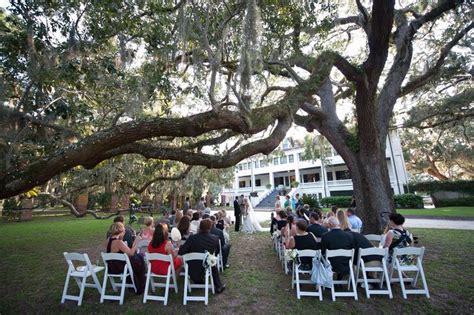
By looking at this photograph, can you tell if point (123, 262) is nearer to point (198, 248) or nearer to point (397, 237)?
point (198, 248)

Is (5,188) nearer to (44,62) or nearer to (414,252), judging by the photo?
(44,62)

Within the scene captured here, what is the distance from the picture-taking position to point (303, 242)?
14.8 ft

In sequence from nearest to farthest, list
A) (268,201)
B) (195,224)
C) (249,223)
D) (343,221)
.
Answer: (343,221)
(195,224)
(249,223)
(268,201)

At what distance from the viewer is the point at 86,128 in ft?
25.7

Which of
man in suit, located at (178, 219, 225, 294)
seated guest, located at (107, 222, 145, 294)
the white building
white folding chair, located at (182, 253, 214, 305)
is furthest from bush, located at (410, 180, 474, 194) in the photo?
seated guest, located at (107, 222, 145, 294)

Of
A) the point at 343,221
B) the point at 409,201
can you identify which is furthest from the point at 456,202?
the point at 343,221

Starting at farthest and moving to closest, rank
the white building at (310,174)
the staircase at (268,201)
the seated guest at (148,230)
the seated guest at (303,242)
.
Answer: the staircase at (268,201)
the white building at (310,174)
the seated guest at (148,230)
the seated guest at (303,242)

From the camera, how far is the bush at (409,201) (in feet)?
59.0

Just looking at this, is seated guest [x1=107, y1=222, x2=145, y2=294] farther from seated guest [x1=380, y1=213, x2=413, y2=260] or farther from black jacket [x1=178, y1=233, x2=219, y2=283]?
seated guest [x1=380, y1=213, x2=413, y2=260]

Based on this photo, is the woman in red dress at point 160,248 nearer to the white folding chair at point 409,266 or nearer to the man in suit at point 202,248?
the man in suit at point 202,248

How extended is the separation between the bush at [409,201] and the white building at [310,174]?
555 centimetres

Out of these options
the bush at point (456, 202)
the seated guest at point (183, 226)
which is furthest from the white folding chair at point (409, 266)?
the bush at point (456, 202)

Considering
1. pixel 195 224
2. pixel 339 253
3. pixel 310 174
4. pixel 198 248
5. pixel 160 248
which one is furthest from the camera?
pixel 310 174

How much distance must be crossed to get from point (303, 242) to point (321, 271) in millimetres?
586
